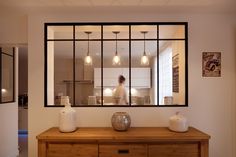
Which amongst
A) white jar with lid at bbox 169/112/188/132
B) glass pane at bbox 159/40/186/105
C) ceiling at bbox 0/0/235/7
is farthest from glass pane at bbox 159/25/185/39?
white jar with lid at bbox 169/112/188/132

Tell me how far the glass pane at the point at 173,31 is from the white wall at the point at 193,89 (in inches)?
4.8

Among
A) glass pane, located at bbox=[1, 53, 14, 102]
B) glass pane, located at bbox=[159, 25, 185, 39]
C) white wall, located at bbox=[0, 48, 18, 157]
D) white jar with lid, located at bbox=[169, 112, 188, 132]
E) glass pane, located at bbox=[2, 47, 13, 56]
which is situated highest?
glass pane, located at bbox=[159, 25, 185, 39]

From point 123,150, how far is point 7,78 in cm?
296

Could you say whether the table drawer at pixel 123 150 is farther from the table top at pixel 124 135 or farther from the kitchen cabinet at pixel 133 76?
the kitchen cabinet at pixel 133 76

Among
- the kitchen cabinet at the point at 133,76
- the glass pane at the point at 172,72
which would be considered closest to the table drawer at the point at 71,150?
the glass pane at the point at 172,72

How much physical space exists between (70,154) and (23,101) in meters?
5.49

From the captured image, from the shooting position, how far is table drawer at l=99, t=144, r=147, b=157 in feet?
8.10

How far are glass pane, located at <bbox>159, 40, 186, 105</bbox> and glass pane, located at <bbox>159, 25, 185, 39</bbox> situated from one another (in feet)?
0.39

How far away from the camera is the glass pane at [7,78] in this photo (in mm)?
4027

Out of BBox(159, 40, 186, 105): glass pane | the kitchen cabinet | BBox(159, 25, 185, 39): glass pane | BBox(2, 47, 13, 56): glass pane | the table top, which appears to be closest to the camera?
the table top

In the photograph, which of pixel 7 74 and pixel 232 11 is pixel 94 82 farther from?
pixel 232 11

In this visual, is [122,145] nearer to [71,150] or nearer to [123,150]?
[123,150]

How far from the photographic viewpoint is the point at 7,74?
4184 mm

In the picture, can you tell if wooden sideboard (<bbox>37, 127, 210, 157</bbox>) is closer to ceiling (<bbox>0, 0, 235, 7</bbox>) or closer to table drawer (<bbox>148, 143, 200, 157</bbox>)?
table drawer (<bbox>148, 143, 200, 157</bbox>)
